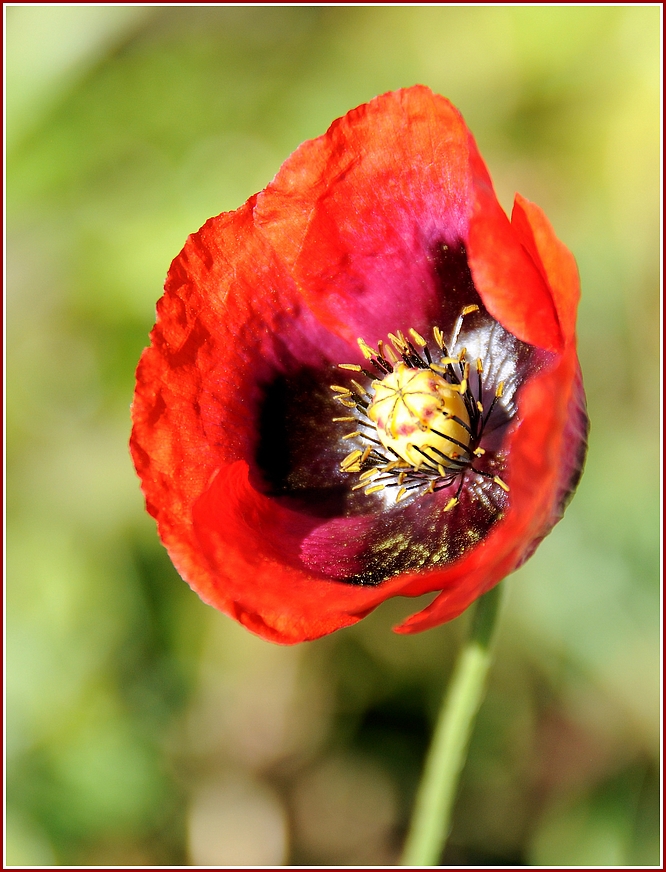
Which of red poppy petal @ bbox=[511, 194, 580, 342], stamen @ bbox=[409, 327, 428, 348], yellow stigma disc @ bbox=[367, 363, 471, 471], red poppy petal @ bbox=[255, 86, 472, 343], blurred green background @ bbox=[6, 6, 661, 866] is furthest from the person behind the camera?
blurred green background @ bbox=[6, 6, 661, 866]

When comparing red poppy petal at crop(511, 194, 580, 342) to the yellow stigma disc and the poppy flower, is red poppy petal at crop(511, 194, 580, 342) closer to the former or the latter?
the poppy flower

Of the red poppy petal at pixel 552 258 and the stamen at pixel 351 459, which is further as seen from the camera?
the stamen at pixel 351 459

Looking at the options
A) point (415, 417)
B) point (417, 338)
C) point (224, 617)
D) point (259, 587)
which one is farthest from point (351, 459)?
point (224, 617)

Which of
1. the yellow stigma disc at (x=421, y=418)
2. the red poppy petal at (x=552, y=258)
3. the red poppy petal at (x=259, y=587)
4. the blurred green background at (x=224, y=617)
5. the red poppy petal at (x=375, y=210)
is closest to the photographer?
the red poppy petal at (x=552, y=258)

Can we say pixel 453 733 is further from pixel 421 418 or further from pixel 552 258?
pixel 552 258

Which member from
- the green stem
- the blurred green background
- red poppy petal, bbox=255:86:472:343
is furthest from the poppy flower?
the blurred green background

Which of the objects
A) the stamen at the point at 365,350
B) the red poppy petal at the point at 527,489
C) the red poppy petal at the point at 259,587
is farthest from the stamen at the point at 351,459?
the red poppy petal at the point at 527,489

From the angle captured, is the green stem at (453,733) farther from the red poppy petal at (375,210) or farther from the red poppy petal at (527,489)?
the red poppy petal at (375,210)

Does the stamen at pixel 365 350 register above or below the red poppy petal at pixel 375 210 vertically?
below
